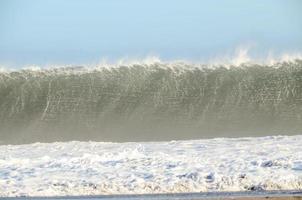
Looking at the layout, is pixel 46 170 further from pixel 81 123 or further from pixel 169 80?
pixel 169 80

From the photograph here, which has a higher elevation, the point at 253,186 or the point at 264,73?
the point at 264,73

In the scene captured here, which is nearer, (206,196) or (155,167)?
(206,196)

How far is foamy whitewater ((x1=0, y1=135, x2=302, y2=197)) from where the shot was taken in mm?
11820

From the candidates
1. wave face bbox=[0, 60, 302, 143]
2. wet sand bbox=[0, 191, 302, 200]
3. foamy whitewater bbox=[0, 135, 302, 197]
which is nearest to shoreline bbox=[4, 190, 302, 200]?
wet sand bbox=[0, 191, 302, 200]

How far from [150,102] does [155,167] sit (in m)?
10.6

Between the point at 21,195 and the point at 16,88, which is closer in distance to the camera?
the point at 21,195

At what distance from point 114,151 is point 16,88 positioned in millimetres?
10312

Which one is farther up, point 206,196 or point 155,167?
point 155,167

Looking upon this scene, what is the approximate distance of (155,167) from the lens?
45.9 ft

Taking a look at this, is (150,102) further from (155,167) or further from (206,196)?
(206,196)

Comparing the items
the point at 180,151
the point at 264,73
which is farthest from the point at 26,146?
the point at 264,73

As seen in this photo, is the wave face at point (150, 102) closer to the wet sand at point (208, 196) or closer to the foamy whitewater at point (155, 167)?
the foamy whitewater at point (155, 167)

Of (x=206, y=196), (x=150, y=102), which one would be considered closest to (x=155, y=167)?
(x=206, y=196)

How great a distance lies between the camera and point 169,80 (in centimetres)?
2548
